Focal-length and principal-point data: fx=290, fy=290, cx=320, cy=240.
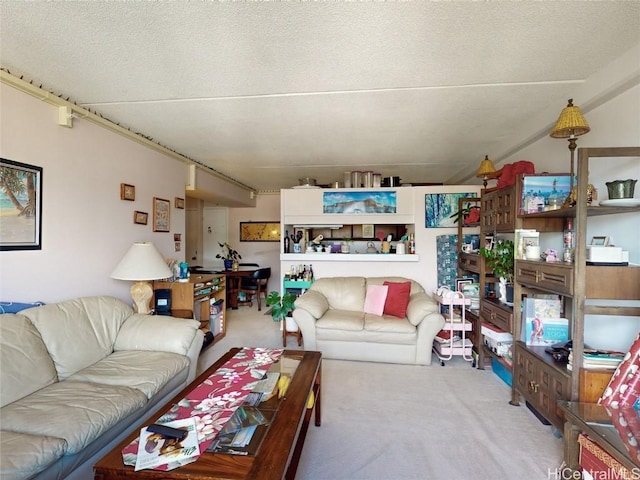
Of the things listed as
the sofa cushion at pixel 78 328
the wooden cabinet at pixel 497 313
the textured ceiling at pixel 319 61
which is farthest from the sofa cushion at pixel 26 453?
the wooden cabinet at pixel 497 313

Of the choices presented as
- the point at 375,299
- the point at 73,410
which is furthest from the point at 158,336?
the point at 375,299

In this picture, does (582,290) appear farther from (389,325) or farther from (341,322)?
(341,322)

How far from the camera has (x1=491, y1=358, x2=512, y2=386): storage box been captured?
2582mm

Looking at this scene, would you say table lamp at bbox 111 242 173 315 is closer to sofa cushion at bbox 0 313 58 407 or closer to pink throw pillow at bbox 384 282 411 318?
sofa cushion at bbox 0 313 58 407

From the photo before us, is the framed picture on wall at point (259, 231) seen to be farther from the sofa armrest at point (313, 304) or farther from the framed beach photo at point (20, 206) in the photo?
the framed beach photo at point (20, 206)

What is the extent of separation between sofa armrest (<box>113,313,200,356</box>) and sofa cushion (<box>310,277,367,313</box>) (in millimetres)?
1771

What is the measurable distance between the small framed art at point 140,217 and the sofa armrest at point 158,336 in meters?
1.32

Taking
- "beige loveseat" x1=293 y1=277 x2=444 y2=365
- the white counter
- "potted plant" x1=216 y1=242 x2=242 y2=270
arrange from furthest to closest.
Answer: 1. "potted plant" x1=216 y1=242 x2=242 y2=270
2. the white counter
3. "beige loveseat" x1=293 y1=277 x2=444 y2=365

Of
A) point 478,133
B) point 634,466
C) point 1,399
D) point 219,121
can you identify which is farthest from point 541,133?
point 1,399

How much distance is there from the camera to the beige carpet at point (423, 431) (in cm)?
164

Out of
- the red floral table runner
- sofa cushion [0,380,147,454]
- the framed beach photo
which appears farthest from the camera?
the framed beach photo

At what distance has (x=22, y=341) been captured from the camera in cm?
171

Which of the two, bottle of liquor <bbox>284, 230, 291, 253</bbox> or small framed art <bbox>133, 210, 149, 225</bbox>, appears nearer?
small framed art <bbox>133, 210, 149, 225</bbox>

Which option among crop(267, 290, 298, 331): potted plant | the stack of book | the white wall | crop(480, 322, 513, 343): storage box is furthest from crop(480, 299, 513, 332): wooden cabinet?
the white wall
